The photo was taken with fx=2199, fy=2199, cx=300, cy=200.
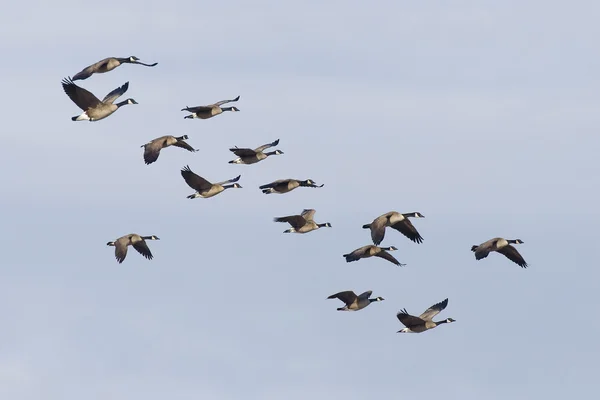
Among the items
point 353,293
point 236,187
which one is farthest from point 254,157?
point 353,293

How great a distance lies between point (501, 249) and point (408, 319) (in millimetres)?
4109

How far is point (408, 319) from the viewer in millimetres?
71062

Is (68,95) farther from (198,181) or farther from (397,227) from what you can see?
(397,227)

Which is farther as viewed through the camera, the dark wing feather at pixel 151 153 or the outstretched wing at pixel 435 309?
the outstretched wing at pixel 435 309

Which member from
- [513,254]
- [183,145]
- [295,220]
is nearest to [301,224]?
[295,220]

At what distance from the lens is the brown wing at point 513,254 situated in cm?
7231

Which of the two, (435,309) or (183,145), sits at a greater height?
(183,145)

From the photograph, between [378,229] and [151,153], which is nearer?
[378,229]

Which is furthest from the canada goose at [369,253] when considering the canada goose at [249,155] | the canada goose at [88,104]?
the canada goose at [88,104]

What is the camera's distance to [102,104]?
70.4 meters

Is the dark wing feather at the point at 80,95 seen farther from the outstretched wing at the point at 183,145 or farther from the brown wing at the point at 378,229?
the brown wing at the point at 378,229

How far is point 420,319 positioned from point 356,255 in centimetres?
303

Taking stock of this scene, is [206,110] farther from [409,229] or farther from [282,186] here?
[409,229]

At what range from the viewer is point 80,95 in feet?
228
